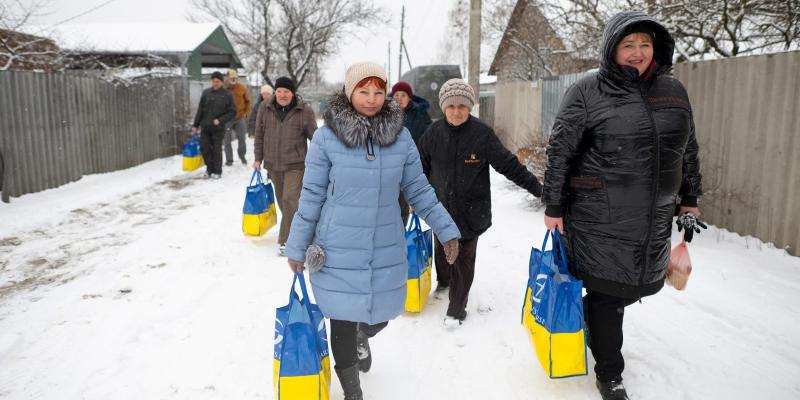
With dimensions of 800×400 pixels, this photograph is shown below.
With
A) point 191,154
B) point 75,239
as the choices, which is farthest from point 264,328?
point 191,154

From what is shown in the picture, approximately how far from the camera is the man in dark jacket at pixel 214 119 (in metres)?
10.4

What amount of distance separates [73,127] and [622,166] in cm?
970

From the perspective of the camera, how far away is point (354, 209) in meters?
2.50

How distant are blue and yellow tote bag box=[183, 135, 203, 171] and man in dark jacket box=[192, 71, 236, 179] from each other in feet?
2.48

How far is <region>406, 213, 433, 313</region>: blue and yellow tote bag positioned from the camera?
3.81m

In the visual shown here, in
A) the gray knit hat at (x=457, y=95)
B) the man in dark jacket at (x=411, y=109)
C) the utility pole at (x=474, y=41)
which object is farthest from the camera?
the utility pole at (x=474, y=41)

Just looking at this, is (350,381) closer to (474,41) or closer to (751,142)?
(751,142)

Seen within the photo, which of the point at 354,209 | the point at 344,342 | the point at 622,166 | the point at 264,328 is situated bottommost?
the point at 264,328

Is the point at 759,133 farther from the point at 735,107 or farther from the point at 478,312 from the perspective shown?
the point at 478,312

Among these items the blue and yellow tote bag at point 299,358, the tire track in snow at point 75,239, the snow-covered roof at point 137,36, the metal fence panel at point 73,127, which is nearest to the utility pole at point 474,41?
the tire track in snow at point 75,239

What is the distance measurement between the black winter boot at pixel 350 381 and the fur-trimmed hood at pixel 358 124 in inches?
44.2

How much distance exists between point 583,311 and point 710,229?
3649mm

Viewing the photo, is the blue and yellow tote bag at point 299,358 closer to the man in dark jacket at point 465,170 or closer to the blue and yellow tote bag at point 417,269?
the blue and yellow tote bag at point 417,269

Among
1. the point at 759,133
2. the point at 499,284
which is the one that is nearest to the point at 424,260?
the point at 499,284
